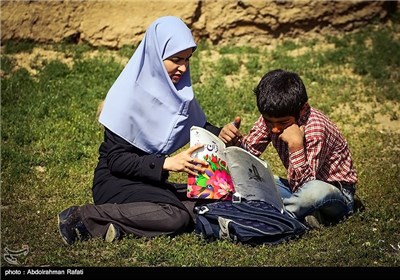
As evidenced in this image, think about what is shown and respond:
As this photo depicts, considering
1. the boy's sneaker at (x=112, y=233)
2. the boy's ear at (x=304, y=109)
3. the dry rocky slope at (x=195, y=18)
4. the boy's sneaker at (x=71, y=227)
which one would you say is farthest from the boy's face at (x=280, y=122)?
the dry rocky slope at (x=195, y=18)

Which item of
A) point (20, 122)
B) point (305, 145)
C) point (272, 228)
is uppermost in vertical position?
point (305, 145)

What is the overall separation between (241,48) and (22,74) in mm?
2276

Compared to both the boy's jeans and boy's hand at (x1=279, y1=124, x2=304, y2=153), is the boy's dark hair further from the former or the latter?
the boy's jeans

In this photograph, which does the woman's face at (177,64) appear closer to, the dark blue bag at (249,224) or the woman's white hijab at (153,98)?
the woman's white hijab at (153,98)

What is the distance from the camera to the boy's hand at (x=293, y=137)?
5938 mm

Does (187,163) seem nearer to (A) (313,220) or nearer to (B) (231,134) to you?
(B) (231,134)

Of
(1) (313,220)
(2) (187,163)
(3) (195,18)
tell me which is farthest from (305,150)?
(3) (195,18)

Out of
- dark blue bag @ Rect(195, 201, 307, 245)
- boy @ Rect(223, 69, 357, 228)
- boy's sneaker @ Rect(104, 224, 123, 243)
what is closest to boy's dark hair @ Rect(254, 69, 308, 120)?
boy @ Rect(223, 69, 357, 228)

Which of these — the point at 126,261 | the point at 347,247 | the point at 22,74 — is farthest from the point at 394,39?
the point at 126,261

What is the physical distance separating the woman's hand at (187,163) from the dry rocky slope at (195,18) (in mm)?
4002

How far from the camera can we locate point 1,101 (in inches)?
354
